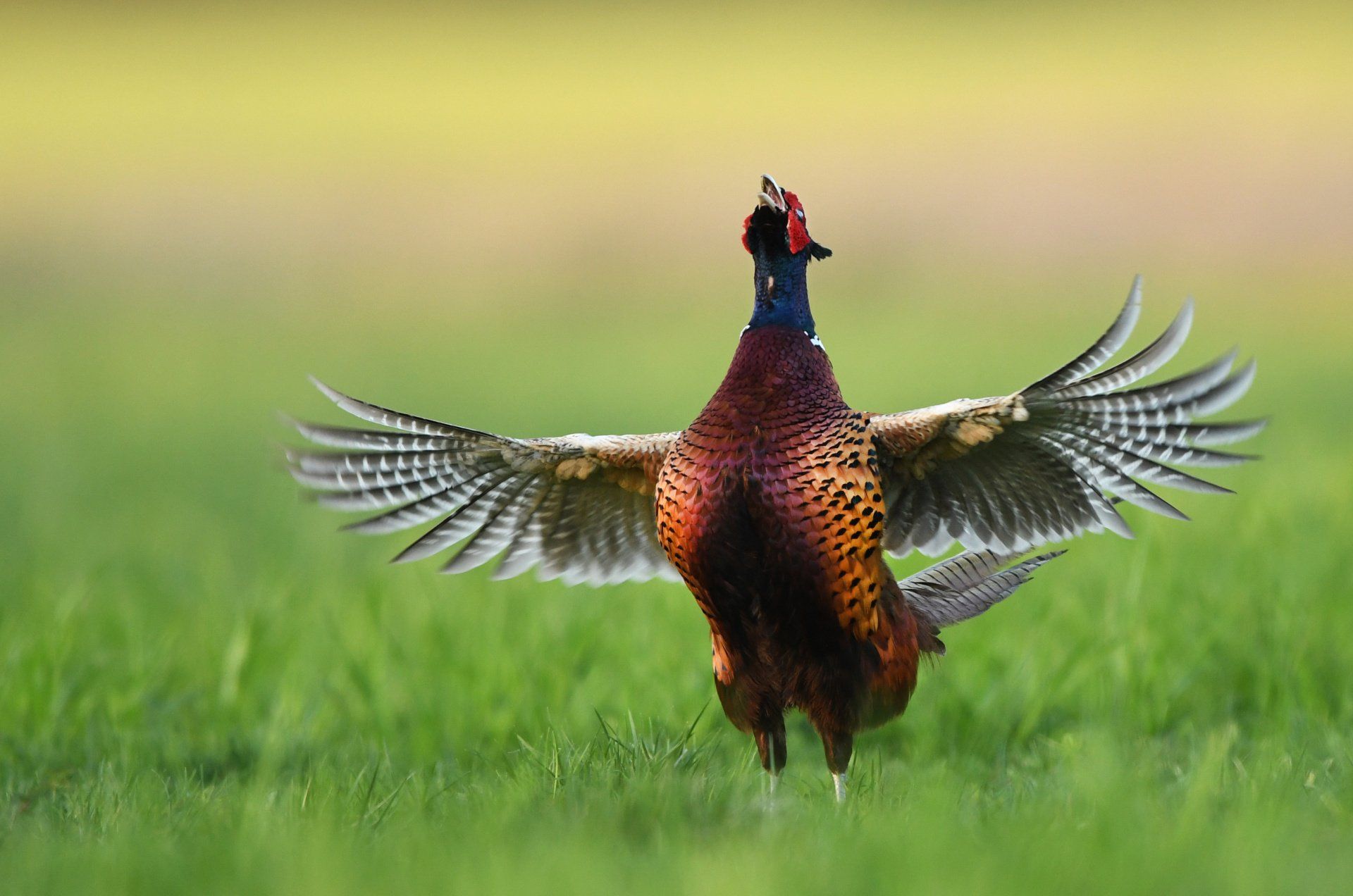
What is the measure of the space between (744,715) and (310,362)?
1200 centimetres

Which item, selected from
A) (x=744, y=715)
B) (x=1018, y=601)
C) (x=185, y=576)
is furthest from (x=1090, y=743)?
(x=185, y=576)

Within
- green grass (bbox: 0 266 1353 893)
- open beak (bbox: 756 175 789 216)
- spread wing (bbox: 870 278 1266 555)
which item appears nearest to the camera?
green grass (bbox: 0 266 1353 893)

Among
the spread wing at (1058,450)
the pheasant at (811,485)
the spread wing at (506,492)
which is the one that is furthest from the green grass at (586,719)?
the spread wing at (1058,450)

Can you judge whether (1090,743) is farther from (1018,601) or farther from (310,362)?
(310,362)

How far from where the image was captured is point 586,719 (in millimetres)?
4625

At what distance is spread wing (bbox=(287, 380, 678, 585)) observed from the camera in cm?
418

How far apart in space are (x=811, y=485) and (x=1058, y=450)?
802 mm

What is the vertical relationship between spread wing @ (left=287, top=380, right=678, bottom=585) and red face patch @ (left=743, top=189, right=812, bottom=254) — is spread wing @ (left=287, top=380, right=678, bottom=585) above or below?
below

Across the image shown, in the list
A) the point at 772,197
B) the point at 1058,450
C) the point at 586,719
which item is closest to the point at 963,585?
the point at 1058,450

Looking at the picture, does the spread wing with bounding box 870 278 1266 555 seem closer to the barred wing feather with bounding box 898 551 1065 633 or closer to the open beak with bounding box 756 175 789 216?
the barred wing feather with bounding box 898 551 1065 633

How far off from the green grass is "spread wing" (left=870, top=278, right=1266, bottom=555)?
0.65m

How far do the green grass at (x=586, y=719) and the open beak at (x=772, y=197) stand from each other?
145 centimetres

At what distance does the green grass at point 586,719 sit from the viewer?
2643 millimetres

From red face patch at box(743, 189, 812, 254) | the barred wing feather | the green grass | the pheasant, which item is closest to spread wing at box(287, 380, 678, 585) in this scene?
the pheasant
